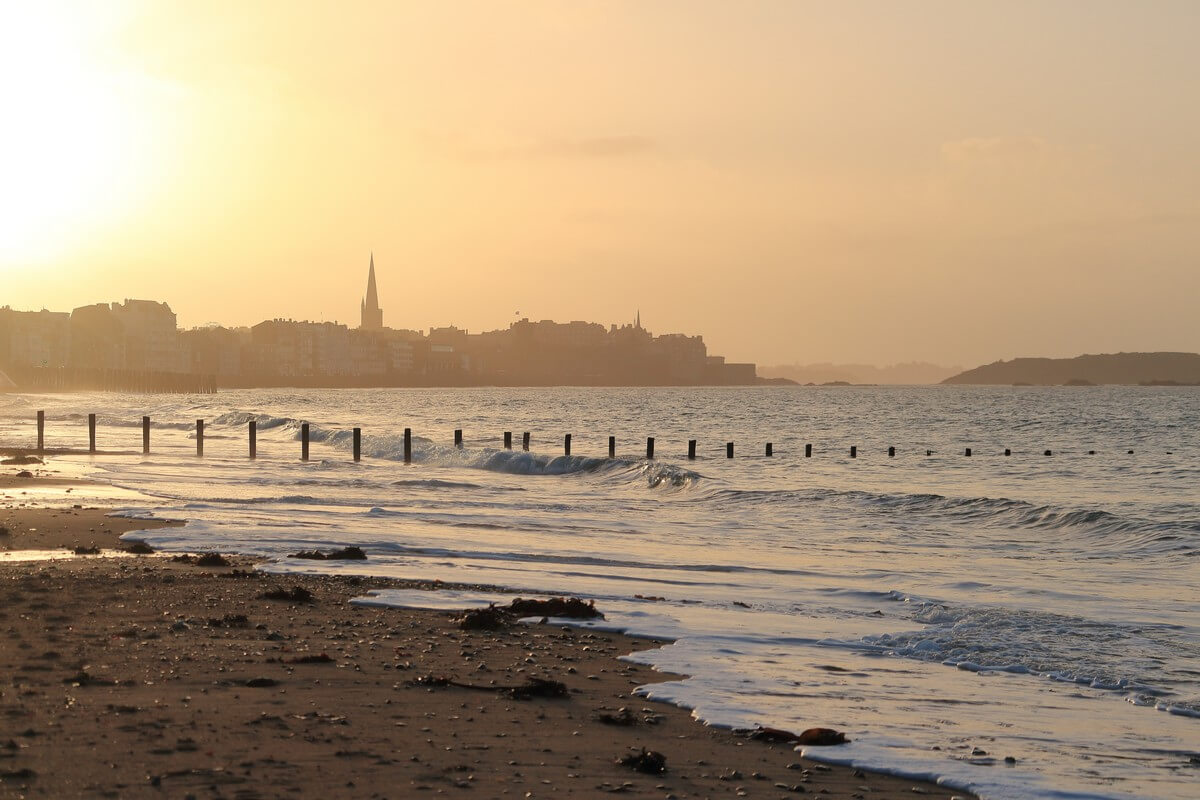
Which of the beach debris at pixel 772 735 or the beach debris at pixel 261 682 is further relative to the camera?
the beach debris at pixel 261 682

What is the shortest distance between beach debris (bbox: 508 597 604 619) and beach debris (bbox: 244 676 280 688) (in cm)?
356

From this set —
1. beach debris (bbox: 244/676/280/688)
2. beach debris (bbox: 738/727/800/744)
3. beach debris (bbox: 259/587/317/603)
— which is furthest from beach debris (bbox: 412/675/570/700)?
beach debris (bbox: 259/587/317/603)

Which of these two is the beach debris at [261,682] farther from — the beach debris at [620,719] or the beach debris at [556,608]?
the beach debris at [556,608]

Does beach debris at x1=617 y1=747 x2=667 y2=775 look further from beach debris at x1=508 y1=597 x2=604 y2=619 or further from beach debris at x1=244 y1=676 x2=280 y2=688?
beach debris at x1=508 y1=597 x2=604 y2=619

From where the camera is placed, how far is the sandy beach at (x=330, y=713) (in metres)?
5.81

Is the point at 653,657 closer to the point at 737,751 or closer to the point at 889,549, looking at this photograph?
the point at 737,751

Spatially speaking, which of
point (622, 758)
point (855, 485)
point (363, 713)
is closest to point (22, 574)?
point (363, 713)

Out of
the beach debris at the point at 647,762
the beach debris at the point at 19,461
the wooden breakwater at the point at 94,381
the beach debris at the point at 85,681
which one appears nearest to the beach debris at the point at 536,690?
the beach debris at the point at 647,762

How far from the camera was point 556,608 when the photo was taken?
11.1 m

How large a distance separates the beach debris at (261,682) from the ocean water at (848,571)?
97.5 inches

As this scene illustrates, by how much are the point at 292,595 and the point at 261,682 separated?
146 inches

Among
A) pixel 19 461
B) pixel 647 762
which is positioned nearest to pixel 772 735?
pixel 647 762

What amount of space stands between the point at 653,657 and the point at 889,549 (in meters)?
9.75

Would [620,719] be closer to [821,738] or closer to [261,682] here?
[821,738]
